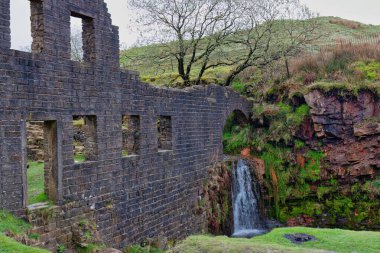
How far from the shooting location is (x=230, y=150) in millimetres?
19609

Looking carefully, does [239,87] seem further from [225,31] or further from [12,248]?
[12,248]

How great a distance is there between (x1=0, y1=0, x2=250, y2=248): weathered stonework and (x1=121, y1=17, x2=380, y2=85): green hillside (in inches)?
299

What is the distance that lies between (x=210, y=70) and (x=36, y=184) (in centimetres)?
1705

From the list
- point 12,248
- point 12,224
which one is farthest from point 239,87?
point 12,248

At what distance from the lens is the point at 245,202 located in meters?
16.8

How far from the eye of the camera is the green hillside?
21828 mm

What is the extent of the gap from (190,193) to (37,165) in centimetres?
507

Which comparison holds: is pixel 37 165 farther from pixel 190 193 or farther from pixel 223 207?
pixel 223 207

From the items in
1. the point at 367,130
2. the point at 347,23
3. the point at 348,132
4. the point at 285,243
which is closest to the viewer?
the point at 285,243

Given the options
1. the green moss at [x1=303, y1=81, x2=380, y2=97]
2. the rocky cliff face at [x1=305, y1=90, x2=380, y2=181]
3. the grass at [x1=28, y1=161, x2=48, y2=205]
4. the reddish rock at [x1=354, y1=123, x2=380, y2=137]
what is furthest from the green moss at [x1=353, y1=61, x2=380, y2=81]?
the grass at [x1=28, y1=161, x2=48, y2=205]

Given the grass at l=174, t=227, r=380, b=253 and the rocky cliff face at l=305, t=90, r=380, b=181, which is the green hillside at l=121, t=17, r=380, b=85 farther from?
the grass at l=174, t=227, r=380, b=253

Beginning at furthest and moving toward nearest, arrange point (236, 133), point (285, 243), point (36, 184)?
point (236, 133) → point (36, 184) → point (285, 243)

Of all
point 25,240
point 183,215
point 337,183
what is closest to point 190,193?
point 183,215

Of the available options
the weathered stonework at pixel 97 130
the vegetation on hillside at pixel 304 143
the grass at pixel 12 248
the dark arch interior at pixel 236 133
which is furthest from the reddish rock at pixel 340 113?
the grass at pixel 12 248
